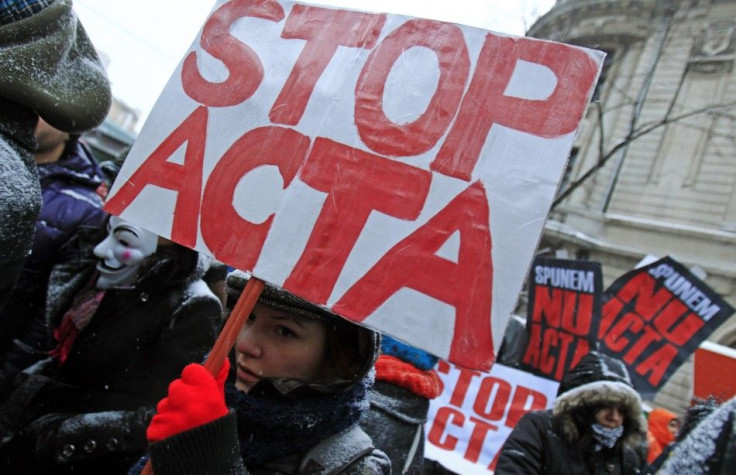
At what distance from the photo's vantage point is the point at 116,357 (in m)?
2.02

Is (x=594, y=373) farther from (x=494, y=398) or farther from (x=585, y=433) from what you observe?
(x=494, y=398)

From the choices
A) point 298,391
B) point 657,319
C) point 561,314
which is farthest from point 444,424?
point 298,391

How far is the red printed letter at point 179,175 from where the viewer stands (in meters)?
1.35

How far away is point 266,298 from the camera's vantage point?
1415mm

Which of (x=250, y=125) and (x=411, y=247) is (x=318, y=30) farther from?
(x=411, y=247)

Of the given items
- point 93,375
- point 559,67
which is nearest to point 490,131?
point 559,67

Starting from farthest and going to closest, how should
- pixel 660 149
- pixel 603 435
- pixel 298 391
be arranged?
pixel 660 149 < pixel 603 435 < pixel 298 391

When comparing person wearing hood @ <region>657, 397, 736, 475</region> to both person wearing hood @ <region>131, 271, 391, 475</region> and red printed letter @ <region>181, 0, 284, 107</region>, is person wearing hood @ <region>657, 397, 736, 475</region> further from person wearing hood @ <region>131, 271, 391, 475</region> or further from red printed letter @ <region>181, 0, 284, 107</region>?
red printed letter @ <region>181, 0, 284, 107</region>

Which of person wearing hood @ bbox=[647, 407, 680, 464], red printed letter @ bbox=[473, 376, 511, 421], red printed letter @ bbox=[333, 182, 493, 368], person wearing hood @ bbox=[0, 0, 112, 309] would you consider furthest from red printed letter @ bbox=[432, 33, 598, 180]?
person wearing hood @ bbox=[647, 407, 680, 464]

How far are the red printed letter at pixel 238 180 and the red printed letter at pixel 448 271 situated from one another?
0.29 m

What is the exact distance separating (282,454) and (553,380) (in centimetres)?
290

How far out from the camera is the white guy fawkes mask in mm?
2158

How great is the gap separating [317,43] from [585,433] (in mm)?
2449

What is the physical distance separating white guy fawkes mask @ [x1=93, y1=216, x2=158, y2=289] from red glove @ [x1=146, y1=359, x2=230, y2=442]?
4.19 feet
